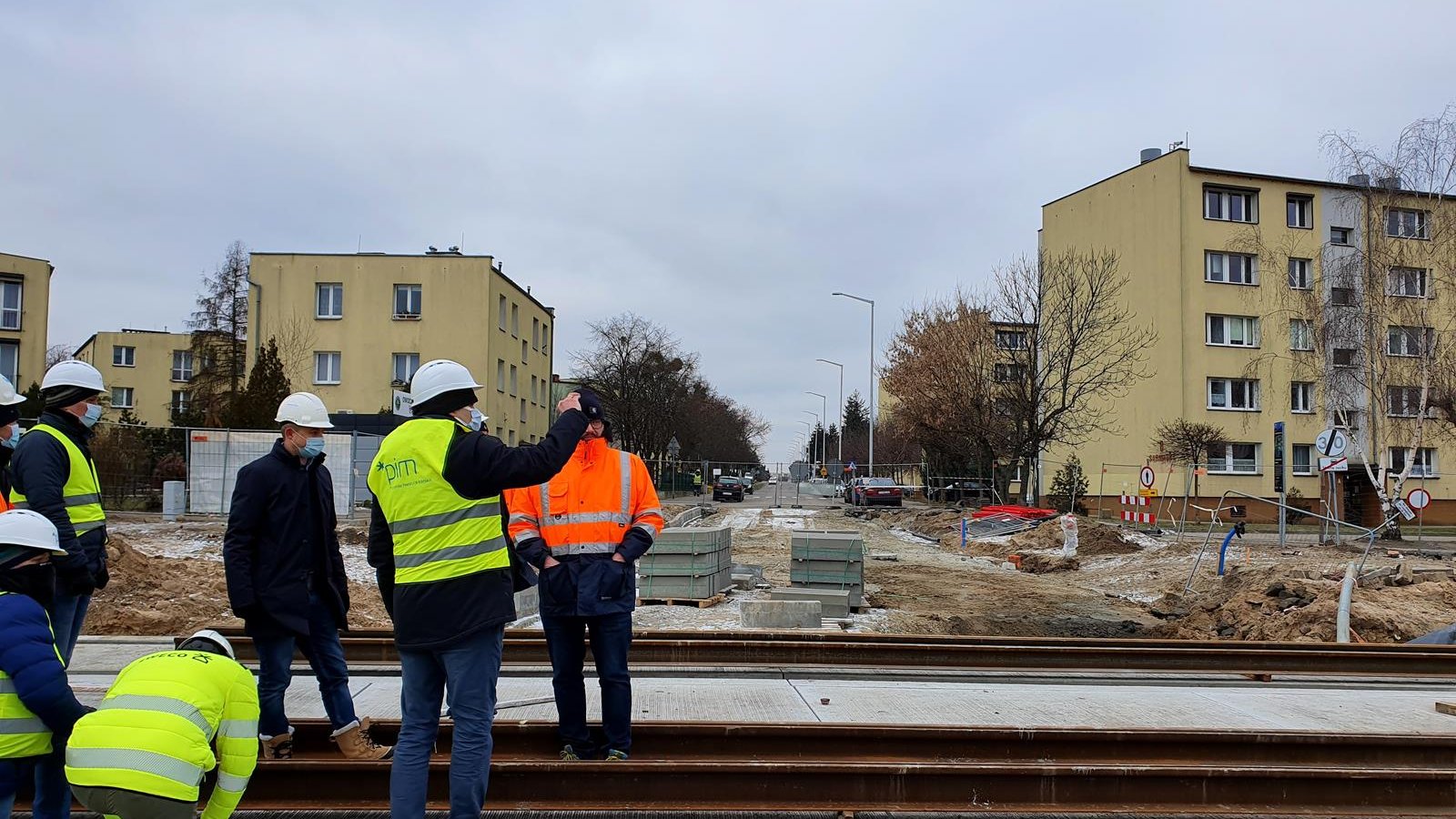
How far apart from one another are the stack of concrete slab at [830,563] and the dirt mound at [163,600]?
5616 mm

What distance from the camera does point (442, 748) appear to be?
5555mm

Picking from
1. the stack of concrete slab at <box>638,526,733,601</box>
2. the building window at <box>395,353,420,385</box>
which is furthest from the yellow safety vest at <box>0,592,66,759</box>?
the building window at <box>395,353,420,385</box>

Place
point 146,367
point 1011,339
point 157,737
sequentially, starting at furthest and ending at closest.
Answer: point 146,367 → point 1011,339 → point 157,737

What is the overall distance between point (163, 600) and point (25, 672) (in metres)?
9.40

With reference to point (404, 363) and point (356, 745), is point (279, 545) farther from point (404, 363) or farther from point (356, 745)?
point (404, 363)

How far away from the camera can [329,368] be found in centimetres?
3853

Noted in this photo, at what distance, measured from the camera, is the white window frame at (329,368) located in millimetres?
38438

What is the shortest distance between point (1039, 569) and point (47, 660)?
20.2m

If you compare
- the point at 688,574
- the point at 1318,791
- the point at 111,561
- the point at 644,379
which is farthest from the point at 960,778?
the point at 644,379

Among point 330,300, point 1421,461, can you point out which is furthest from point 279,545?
point 1421,461

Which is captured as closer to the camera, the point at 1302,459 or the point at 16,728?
the point at 16,728

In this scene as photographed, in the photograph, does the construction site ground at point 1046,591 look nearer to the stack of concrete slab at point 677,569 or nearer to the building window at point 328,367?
the stack of concrete slab at point 677,569

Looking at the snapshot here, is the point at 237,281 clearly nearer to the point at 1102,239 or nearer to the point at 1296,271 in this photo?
the point at 1102,239

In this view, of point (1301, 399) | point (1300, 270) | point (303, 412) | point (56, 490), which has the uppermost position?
point (1300, 270)
